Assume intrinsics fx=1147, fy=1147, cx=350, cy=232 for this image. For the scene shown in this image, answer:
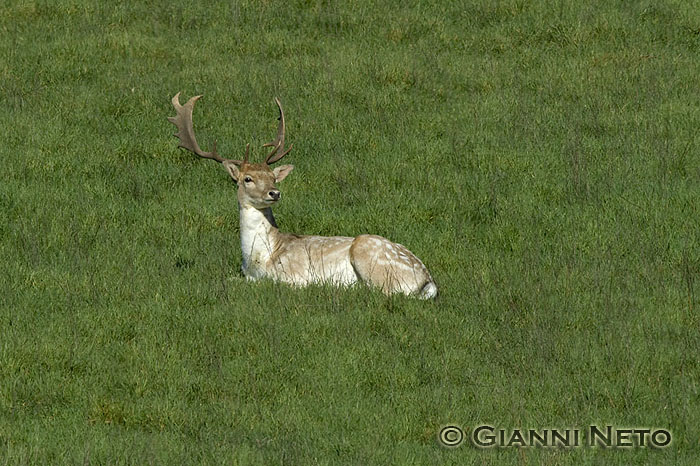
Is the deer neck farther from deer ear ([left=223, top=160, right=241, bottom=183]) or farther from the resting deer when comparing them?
deer ear ([left=223, top=160, right=241, bottom=183])

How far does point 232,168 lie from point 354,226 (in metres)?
1.41

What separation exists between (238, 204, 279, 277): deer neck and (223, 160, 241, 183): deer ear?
0.32m

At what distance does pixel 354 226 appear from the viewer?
1151cm

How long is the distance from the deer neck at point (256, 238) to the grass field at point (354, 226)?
0.66 feet

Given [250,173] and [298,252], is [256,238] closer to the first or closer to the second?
[298,252]

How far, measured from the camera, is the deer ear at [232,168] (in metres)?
10.9

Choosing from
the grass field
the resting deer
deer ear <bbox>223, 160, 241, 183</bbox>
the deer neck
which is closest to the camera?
the grass field

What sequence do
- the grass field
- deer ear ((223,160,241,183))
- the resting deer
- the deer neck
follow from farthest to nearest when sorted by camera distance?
deer ear ((223,160,241,183)) → the deer neck → the resting deer → the grass field

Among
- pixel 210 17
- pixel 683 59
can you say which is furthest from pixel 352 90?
pixel 683 59

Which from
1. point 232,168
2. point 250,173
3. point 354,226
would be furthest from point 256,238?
point 354,226

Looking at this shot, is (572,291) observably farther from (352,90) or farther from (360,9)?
(360,9)

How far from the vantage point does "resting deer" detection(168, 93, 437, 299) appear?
32.2 feet

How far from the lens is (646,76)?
14953mm

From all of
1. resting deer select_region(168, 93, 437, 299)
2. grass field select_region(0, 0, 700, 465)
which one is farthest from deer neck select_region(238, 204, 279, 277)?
grass field select_region(0, 0, 700, 465)
